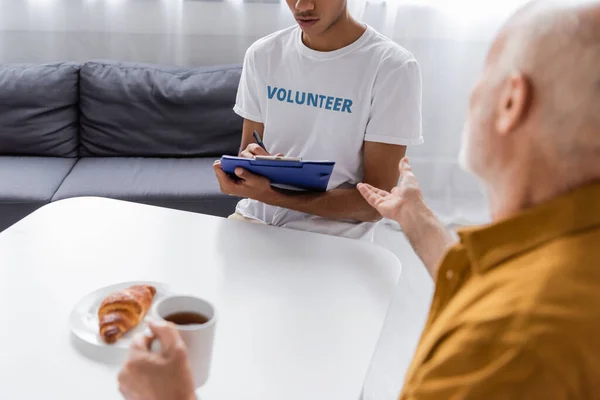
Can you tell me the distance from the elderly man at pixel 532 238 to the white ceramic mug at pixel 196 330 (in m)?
0.26

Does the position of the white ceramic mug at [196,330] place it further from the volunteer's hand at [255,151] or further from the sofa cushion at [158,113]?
the sofa cushion at [158,113]

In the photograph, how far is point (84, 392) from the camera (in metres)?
0.81

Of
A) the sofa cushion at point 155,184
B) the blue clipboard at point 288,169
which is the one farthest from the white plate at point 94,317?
the sofa cushion at point 155,184

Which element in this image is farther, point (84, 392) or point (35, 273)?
point (35, 273)

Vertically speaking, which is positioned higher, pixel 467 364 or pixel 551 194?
pixel 551 194

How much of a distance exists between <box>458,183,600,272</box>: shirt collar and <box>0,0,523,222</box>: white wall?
2.37 meters

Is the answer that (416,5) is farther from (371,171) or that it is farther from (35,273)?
(35,273)

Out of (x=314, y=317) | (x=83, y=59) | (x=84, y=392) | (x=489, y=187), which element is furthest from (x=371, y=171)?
(x=83, y=59)

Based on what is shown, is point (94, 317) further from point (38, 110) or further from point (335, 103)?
point (38, 110)

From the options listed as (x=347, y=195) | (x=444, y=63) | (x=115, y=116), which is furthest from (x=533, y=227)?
(x=444, y=63)

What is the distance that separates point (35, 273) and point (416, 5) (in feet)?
7.47

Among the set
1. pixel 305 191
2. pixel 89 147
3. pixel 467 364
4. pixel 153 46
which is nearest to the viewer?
pixel 467 364

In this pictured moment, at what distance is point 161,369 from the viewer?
72cm

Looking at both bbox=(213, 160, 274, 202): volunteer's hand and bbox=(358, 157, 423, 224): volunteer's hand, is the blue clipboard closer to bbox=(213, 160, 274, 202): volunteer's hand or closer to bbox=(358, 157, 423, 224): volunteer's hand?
bbox=(213, 160, 274, 202): volunteer's hand
